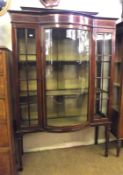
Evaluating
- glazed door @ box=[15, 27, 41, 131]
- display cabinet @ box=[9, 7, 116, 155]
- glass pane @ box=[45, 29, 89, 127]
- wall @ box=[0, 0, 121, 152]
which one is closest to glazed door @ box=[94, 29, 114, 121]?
display cabinet @ box=[9, 7, 116, 155]

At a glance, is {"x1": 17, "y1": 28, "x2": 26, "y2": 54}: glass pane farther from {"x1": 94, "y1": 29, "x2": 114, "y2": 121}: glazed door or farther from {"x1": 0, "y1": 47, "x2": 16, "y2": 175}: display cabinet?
{"x1": 94, "y1": 29, "x2": 114, "y2": 121}: glazed door

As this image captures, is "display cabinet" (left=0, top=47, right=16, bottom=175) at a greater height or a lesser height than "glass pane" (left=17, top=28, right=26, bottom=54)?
lesser

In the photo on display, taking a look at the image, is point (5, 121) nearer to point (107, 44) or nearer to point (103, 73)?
point (103, 73)

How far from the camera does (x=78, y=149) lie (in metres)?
2.35

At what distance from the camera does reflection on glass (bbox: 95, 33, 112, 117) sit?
6.13 feet

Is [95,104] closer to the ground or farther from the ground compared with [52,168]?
farther from the ground

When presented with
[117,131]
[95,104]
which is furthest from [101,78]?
[117,131]

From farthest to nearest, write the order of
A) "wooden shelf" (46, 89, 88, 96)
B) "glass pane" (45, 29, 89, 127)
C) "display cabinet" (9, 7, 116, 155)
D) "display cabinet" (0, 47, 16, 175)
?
"wooden shelf" (46, 89, 88, 96), "glass pane" (45, 29, 89, 127), "display cabinet" (9, 7, 116, 155), "display cabinet" (0, 47, 16, 175)

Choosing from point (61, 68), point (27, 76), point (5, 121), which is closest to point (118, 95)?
point (61, 68)

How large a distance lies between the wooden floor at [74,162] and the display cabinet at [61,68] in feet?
1.24

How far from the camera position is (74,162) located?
80.3 inches

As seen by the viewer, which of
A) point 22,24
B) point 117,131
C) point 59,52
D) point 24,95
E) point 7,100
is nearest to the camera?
point 7,100

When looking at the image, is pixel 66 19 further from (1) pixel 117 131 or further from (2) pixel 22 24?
(1) pixel 117 131

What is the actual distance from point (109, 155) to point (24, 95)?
1.35m
